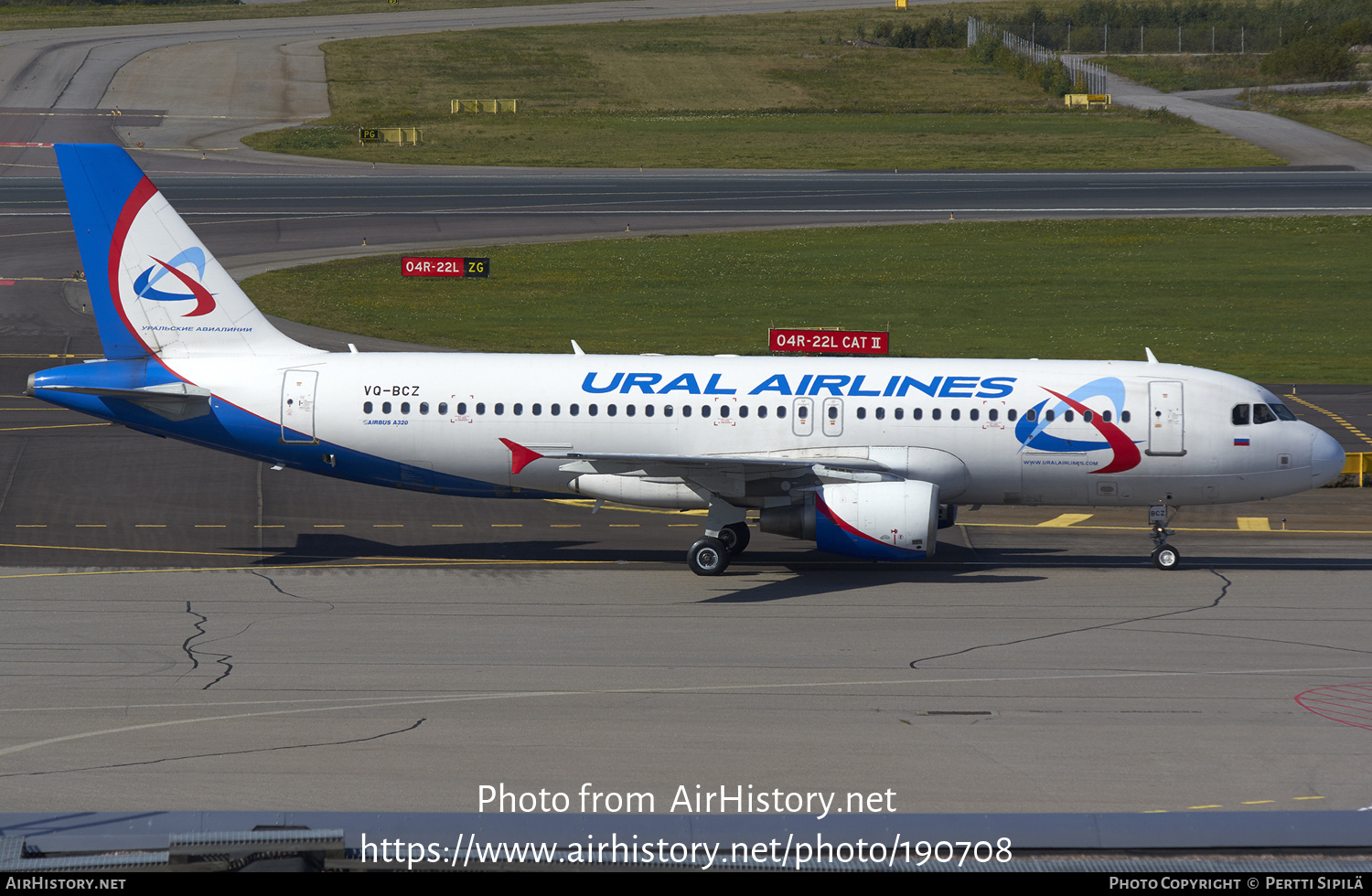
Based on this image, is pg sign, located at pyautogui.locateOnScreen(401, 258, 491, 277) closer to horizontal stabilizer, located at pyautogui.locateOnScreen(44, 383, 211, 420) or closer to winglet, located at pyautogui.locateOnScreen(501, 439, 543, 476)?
horizontal stabilizer, located at pyautogui.locateOnScreen(44, 383, 211, 420)

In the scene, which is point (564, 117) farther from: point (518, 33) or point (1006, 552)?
point (1006, 552)

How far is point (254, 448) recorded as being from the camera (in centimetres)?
3022

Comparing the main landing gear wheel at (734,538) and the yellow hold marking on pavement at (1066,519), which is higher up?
the main landing gear wheel at (734,538)

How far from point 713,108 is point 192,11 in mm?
84422

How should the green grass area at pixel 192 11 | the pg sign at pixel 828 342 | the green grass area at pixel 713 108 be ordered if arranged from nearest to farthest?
the pg sign at pixel 828 342
the green grass area at pixel 713 108
the green grass area at pixel 192 11

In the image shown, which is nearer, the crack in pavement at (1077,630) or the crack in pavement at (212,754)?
the crack in pavement at (212,754)

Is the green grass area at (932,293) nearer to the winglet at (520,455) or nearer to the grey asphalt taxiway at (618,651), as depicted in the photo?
the grey asphalt taxiway at (618,651)

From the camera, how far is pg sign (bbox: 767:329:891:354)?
45531mm

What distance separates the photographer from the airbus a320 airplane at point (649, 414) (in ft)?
97.4

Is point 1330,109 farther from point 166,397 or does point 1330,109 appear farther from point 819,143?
point 166,397

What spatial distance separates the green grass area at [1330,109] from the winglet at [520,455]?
334 feet

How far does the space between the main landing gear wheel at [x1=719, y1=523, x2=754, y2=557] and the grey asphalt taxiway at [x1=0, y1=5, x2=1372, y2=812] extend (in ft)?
2.44

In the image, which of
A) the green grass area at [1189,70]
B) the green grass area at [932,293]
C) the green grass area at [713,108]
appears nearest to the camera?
the green grass area at [932,293]

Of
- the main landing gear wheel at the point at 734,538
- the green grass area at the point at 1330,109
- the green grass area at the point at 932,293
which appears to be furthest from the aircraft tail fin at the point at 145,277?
the green grass area at the point at 1330,109
